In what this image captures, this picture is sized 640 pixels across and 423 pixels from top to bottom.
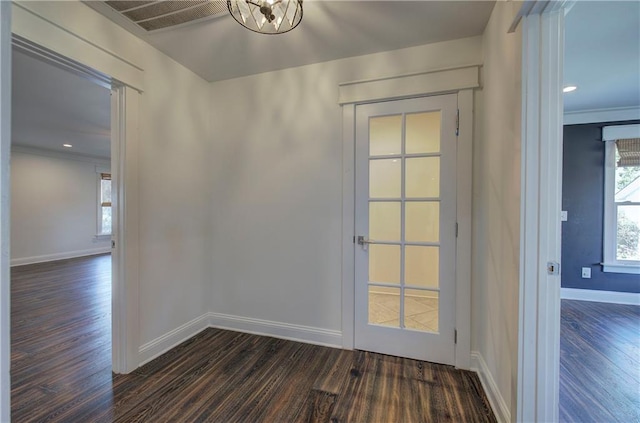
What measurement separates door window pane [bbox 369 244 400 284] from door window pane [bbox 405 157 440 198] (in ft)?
1.57

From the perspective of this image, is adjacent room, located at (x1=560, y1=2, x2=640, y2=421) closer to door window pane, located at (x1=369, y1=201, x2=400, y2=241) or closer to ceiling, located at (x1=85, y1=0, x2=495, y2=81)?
ceiling, located at (x1=85, y1=0, x2=495, y2=81)

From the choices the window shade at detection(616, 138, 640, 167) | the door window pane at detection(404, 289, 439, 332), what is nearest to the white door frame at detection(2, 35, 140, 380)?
the door window pane at detection(404, 289, 439, 332)

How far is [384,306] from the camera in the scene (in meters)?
2.26

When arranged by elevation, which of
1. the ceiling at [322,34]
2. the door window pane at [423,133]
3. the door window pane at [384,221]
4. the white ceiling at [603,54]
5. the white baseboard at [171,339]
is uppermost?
the white ceiling at [603,54]

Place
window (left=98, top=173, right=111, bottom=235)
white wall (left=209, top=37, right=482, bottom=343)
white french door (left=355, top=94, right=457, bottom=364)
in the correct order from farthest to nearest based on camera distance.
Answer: window (left=98, top=173, right=111, bottom=235) < white wall (left=209, top=37, right=482, bottom=343) < white french door (left=355, top=94, right=457, bottom=364)

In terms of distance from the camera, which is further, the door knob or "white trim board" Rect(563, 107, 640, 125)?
"white trim board" Rect(563, 107, 640, 125)

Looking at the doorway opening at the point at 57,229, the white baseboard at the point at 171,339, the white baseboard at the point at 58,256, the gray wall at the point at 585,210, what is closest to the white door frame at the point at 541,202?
the white baseboard at the point at 171,339

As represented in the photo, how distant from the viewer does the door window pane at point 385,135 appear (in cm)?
222

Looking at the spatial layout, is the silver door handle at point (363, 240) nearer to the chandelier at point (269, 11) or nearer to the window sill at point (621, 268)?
the chandelier at point (269, 11)

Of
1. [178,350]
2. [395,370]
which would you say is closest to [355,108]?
[395,370]

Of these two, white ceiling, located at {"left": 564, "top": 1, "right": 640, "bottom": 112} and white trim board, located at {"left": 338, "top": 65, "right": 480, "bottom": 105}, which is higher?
white ceiling, located at {"left": 564, "top": 1, "right": 640, "bottom": 112}

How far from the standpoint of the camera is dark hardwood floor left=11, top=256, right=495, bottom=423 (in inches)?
63.2

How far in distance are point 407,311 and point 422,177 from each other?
1.10m

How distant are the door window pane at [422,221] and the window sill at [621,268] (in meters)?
3.09
